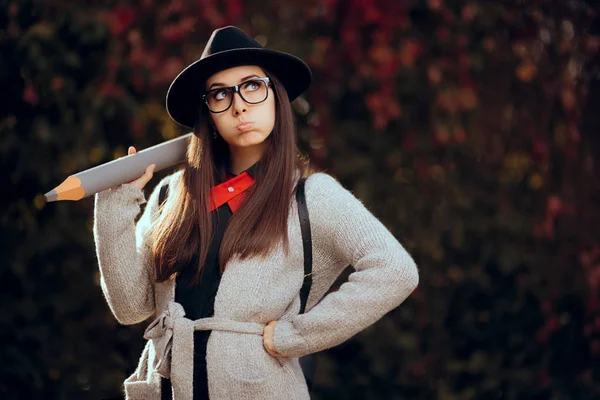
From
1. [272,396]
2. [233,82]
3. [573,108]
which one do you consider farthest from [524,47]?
[272,396]

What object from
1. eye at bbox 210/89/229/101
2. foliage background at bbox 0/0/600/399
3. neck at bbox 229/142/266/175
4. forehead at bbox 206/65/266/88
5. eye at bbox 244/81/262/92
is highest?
forehead at bbox 206/65/266/88

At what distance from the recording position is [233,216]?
9.17 feet

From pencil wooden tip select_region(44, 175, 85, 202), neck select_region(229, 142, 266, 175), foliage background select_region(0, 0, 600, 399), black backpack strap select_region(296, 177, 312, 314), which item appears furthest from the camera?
foliage background select_region(0, 0, 600, 399)

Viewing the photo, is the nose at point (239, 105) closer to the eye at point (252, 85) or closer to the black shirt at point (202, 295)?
the eye at point (252, 85)

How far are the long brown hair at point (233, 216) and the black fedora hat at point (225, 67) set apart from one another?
50 millimetres

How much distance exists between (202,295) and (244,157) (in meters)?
0.45

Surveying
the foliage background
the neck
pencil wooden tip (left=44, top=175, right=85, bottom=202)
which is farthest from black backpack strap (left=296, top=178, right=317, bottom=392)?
the foliage background

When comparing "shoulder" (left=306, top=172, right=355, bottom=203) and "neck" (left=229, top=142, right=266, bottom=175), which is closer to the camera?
"shoulder" (left=306, top=172, right=355, bottom=203)

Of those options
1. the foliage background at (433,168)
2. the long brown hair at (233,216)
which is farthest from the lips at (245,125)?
the foliage background at (433,168)

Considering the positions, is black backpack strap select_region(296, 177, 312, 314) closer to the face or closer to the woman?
the woman

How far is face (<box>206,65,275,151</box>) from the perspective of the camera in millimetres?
2805

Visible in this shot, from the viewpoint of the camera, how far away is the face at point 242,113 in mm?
2805

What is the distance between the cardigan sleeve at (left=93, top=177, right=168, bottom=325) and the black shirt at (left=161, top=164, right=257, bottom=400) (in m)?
0.13

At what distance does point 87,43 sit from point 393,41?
1.44 metres
